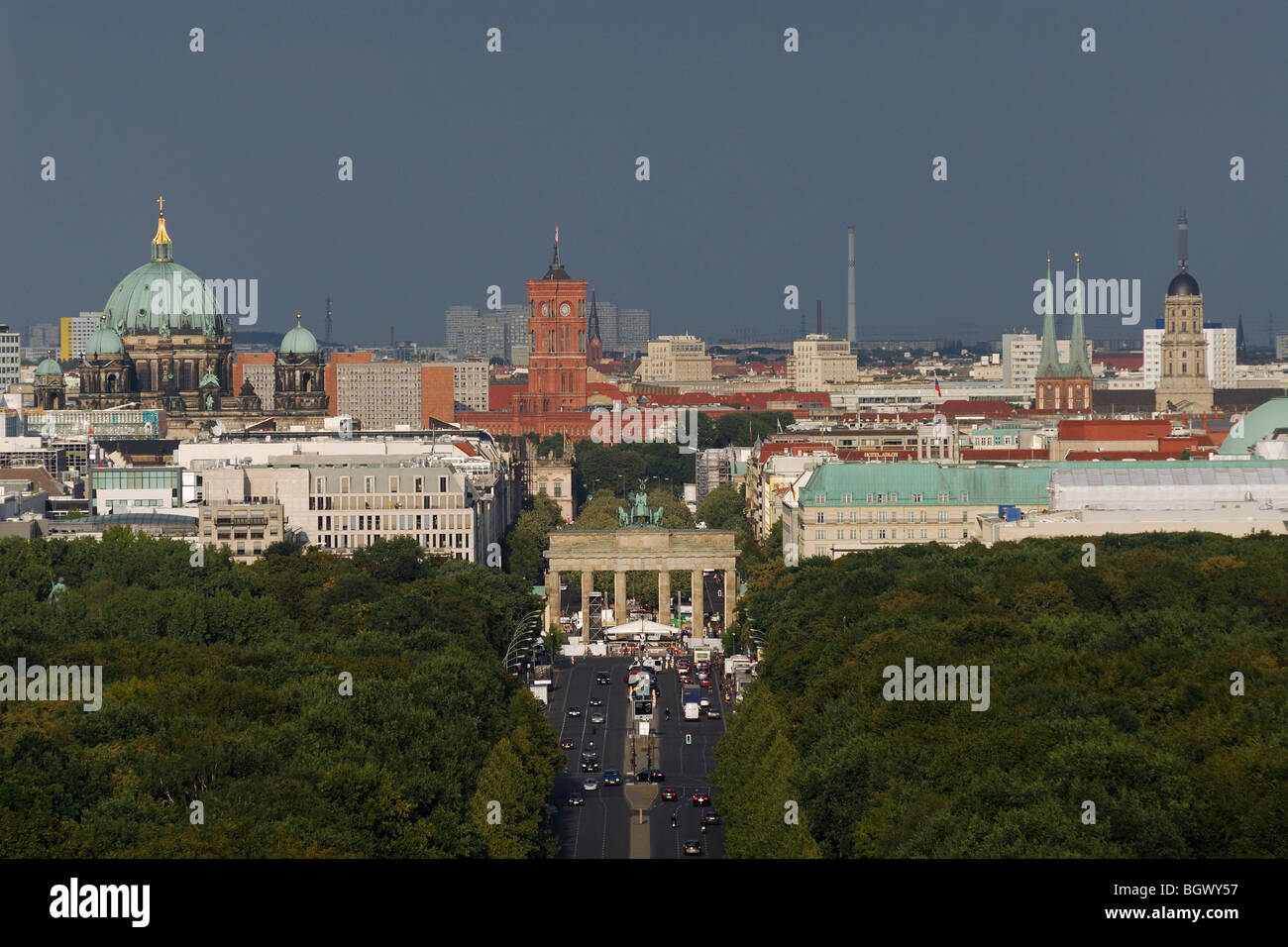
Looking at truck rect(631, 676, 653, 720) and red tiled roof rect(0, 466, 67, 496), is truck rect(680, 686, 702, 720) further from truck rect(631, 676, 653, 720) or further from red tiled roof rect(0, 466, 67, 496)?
red tiled roof rect(0, 466, 67, 496)

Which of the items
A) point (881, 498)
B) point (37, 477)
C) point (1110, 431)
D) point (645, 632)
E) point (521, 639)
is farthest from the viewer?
point (1110, 431)

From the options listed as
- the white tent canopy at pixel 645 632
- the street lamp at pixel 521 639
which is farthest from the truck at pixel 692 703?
the white tent canopy at pixel 645 632

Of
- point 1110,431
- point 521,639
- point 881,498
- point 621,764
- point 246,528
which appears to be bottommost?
point 621,764

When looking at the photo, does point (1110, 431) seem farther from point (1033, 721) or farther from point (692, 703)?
point (1033, 721)

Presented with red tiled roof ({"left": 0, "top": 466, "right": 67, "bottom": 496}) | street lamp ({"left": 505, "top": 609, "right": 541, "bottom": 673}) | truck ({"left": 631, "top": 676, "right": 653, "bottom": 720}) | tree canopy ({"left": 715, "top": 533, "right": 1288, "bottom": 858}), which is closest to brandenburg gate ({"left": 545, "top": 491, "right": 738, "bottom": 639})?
street lamp ({"left": 505, "top": 609, "right": 541, "bottom": 673})

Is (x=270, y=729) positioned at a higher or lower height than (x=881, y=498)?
lower

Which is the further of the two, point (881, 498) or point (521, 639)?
point (881, 498)

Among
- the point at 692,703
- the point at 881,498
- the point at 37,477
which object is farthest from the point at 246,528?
the point at 37,477

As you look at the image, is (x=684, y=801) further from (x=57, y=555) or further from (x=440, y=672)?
(x=57, y=555)
